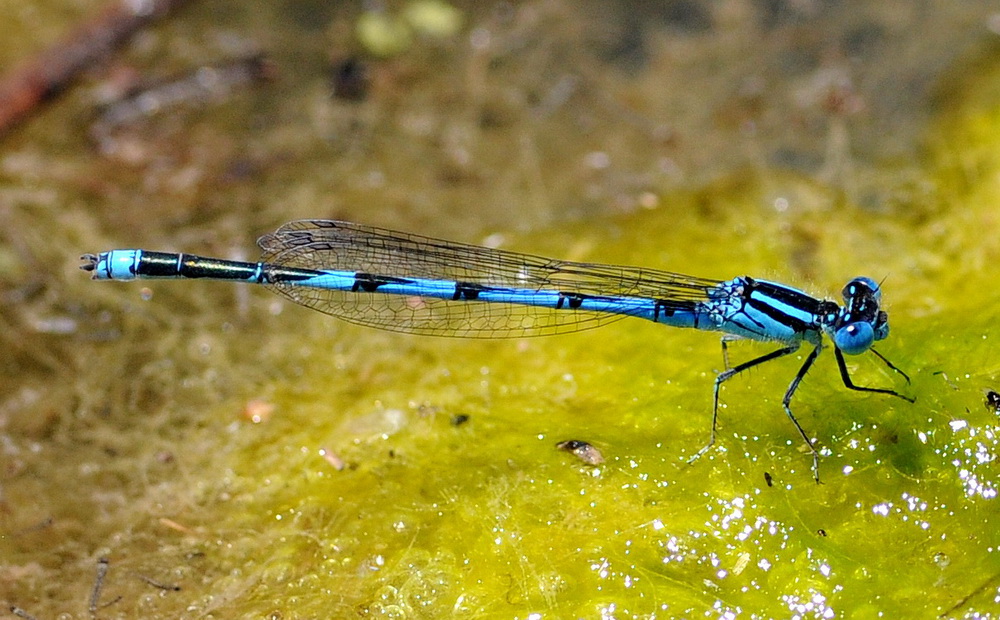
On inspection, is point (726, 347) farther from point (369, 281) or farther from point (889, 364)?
point (369, 281)

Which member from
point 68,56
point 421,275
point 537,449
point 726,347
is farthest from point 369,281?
point 68,56

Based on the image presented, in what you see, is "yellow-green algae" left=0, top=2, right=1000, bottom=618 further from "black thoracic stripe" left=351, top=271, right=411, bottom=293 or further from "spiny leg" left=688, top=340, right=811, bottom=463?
"black thoracic stripe" left=351, top=271, right=411, bottom=293

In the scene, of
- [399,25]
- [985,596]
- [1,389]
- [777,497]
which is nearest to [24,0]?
[399,25]

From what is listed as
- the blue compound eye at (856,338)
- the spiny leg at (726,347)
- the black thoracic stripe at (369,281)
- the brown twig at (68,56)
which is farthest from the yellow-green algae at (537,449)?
the brown twig at (68,56)

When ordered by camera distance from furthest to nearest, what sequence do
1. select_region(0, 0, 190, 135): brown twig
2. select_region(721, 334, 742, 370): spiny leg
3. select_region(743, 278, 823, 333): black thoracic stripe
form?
1. select_region(0, 0, 190, 135): brown twig
2. select_region(721, 334, 742, 370): spiny leg
3. select_region(743, 278, 823, 333): black thoracic stripe

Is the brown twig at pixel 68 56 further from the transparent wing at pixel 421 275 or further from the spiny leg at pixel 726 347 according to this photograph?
the spiny leg at pixel 726 347

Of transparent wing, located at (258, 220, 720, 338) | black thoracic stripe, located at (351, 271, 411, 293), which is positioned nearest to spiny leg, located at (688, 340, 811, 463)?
transparent wing, located at (258, 220, 720, 338)
